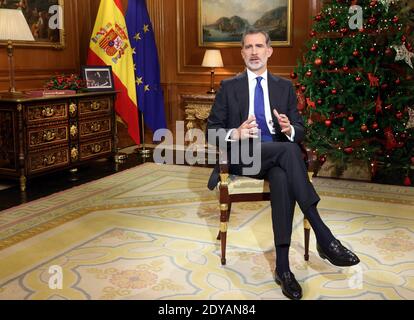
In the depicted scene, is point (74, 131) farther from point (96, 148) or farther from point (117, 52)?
point (117, 52)

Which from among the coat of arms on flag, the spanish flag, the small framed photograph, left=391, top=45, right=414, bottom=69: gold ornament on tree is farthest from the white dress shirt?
the coat of arms on flag

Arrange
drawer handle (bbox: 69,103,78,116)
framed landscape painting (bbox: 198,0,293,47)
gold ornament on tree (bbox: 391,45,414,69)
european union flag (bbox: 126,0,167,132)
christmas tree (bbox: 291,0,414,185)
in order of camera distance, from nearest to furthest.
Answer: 1. gold ornament on tree (bbox: 391,45,414,69)
2. christmas tree (bbox: 291,0,414,185)
3. drawer handle (bbox: 69,103,78,116)
4. framed landscape painting (bbox: 198,0,293,47)
5. european union flag (bbox: 126,0,167,132)

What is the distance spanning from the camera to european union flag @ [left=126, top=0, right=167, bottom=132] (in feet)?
21.7

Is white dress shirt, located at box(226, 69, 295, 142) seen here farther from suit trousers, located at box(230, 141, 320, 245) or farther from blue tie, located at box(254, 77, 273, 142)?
suit trousers, located at box(230, 141, 320, 245)

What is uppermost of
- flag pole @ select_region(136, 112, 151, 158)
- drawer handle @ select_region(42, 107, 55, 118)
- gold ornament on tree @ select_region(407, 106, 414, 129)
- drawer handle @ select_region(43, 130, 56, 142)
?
drawer handle @ select_region(42, 107, 55, 118)

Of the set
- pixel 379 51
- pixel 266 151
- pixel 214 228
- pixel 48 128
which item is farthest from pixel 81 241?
pixel 379 51

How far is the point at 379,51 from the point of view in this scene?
5.02 metres

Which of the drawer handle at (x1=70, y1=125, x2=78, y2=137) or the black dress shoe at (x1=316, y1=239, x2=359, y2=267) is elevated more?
the drawer handle at (x1=70, y1=125, x2=78, y2=137)

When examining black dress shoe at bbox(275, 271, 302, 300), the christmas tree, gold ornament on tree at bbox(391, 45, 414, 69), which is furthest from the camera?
the christmas tree

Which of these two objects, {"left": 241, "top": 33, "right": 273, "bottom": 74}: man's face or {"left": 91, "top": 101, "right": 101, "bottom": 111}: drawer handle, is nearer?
{"left": 241, "top": 33, "right": 273, "bottom": 74}: man's face

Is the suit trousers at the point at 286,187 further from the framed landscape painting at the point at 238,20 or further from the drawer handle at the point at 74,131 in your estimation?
the framed landscape painting at the point at 238,20

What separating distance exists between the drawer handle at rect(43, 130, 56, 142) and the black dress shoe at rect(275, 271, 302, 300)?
3364 mm

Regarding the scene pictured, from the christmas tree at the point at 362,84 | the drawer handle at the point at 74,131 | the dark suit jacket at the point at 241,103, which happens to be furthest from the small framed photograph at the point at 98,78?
the dark suit jacket at the point at 241,103

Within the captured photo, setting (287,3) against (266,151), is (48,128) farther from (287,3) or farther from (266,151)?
(287,3)
